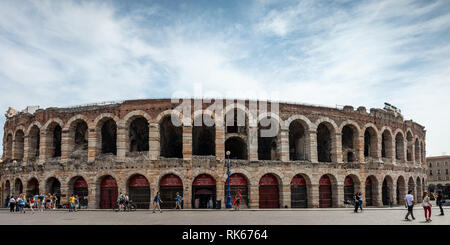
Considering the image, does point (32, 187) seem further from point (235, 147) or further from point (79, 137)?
point (235, 147)

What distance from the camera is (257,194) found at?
2716 cm

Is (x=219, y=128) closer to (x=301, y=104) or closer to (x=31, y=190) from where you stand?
(x=301, y=104)

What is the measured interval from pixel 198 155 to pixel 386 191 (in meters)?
18.5

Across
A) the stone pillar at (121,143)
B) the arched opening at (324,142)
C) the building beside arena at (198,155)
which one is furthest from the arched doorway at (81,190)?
the arched opening at (324,142)

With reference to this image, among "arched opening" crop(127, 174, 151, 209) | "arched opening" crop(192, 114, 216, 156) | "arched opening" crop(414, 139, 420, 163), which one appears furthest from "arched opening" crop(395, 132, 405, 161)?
"arched opening" crop(127, 174, 151, 209)

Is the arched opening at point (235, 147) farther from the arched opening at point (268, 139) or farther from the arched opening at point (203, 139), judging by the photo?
the arched opening at point (268, 139)

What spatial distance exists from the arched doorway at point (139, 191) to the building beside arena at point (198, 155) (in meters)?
0.08

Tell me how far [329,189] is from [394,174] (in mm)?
8103

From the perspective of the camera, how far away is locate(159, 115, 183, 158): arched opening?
1155 inches

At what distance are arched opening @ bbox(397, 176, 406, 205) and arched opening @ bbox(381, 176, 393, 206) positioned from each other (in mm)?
2188

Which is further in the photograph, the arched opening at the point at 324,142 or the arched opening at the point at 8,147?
the arched opening at the point at 8,147

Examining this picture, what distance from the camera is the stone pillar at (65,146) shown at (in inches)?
1123

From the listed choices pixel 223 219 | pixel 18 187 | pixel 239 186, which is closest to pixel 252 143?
pixel 239 186
